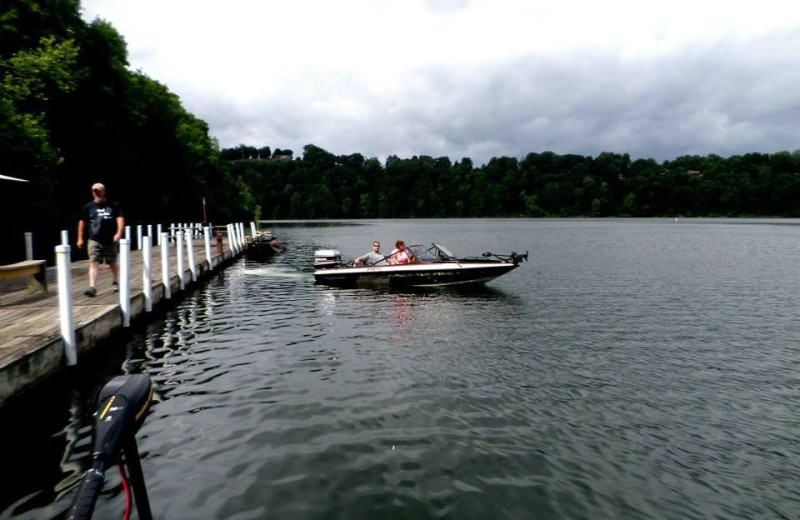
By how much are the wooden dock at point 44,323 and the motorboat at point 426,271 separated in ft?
24.6

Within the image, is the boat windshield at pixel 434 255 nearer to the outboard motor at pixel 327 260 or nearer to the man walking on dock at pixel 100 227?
the outboard motor at pixel 327 260

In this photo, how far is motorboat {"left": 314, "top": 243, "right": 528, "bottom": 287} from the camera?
779 inches

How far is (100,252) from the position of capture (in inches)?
460

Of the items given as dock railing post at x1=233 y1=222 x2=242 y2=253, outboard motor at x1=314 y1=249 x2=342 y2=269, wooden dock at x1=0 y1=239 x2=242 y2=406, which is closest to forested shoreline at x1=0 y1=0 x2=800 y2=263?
wooden dock at x1=0 y1=239 x2=242 y2=406

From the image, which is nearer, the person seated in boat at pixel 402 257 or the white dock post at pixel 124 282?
the white dock post at pixel 124 282

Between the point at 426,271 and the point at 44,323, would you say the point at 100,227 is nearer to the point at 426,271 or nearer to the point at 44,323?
the point at 44,323

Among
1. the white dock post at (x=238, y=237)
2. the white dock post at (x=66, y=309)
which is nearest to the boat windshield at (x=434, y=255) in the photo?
the white dock post at (x=66, y=309)

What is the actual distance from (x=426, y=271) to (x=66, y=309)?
13.7 metres

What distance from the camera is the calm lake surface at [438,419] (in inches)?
210

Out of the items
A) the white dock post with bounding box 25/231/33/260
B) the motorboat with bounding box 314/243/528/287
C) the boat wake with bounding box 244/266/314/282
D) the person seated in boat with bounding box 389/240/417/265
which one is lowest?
the boat wake with bounding box 244/266/314/282

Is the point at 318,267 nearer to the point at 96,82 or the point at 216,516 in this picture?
the point at 216,516

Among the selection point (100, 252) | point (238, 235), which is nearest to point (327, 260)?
point (100, 252)

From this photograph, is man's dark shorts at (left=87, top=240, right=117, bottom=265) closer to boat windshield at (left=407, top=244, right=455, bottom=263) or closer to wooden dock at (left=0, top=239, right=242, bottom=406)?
wooden dock at (left=0, top=239, right=242, bottom=406)

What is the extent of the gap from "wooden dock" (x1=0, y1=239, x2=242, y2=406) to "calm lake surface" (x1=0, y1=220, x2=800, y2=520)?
17.9 inches
